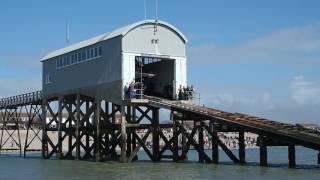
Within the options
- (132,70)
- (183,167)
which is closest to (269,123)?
(183,167)

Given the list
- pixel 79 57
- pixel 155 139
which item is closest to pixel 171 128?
pixel 155 139

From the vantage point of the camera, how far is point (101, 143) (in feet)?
176

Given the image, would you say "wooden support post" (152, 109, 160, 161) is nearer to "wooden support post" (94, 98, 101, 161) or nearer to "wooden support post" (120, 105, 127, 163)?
"wooden support post" (120, 105, 127, 163)

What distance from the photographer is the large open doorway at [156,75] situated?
50.1 metres

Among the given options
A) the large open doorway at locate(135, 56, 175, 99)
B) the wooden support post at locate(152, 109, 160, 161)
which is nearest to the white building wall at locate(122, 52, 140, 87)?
the large open doorway at locate(135, 56, 175, 99)

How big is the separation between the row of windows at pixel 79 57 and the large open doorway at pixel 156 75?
135 inches

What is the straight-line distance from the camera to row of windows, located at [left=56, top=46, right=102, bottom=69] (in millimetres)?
50812

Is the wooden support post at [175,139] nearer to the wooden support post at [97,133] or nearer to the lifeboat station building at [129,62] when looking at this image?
the lifeboat station building at [129,62]

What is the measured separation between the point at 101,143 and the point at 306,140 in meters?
23.9

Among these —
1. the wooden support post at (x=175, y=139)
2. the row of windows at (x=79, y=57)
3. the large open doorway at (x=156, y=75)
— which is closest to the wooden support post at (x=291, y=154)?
the wooden support post at (x=175, y=139)

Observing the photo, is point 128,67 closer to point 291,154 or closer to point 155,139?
point 155,139

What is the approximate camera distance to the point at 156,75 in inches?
2064

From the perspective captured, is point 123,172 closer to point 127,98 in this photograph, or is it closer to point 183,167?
point 183,167

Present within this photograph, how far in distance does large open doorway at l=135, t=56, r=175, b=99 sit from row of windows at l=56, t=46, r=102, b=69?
342cm
